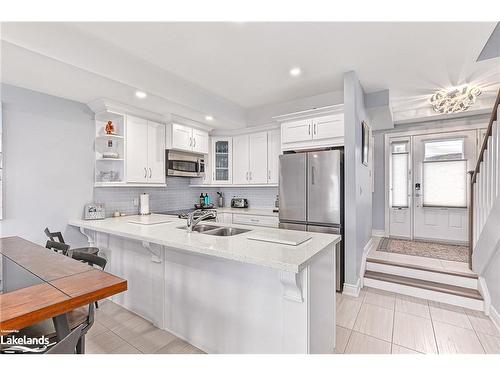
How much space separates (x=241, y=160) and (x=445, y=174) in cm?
383

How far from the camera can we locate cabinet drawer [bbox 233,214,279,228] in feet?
11.6

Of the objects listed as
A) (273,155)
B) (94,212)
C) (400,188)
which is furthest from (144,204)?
(400,188)

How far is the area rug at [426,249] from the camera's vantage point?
11.6 ft

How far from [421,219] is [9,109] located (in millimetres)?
6312

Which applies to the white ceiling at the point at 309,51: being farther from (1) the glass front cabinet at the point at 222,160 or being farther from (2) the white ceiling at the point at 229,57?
(1) the glass front cabinet at the point at 222,160

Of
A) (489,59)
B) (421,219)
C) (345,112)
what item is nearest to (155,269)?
(345,112)

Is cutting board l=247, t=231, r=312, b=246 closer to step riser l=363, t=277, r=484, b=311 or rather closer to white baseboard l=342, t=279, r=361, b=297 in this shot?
white baseboard l=342, t=279, r=361, b=297

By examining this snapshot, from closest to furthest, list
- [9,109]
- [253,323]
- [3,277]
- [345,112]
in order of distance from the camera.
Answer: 1. [3,277]
2. [253,323]
3. [9,109]
4. [345,112]

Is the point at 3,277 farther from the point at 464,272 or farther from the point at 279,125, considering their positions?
the point at 464,272

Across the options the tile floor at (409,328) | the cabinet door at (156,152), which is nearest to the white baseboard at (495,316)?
the tile floor at (409,328)

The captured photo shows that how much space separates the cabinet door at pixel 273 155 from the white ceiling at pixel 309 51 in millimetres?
850

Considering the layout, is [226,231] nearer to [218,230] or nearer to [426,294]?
[218,230]

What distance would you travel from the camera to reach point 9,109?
2.31 meters

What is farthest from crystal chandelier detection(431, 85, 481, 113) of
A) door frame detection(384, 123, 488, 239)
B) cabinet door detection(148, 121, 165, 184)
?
cabinet door detection(148, 121, 165, 184)
